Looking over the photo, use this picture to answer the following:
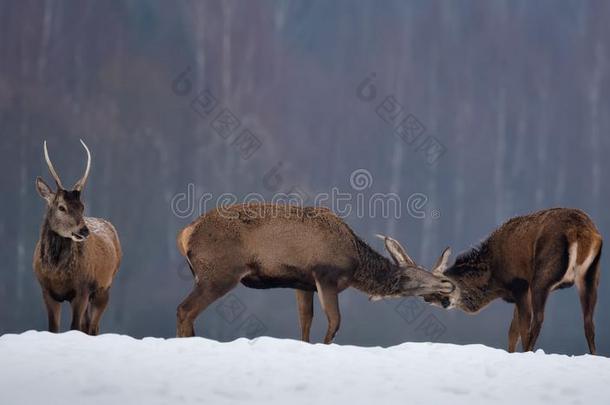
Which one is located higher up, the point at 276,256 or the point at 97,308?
the point at 276,256

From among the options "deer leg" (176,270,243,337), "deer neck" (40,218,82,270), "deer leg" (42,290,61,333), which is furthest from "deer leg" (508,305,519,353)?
"deer leg" (42,290,61,333)

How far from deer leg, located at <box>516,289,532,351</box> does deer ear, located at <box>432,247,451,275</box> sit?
50.0 inches

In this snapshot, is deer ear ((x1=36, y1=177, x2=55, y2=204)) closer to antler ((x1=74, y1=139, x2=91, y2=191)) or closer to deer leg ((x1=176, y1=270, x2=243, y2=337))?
antler ((x1=74, y1=139, x2=91, y2=191))

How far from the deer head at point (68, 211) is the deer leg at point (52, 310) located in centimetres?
90

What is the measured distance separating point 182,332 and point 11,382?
424 cm

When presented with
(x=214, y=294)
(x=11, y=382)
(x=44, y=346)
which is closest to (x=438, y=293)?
(x=214, y=294)

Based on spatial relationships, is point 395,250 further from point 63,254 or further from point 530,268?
point 63,254

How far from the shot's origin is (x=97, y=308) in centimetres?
1398

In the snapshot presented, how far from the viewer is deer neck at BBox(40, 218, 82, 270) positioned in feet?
39.4

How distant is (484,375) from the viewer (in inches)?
332

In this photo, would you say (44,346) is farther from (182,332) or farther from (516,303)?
(516,303)

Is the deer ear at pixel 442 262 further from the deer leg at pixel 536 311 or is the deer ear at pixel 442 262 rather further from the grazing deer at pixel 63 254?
the grazing deer at pixel 63 254

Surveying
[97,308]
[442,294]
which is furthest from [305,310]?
[97,308]

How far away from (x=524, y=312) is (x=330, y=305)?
123 inches
